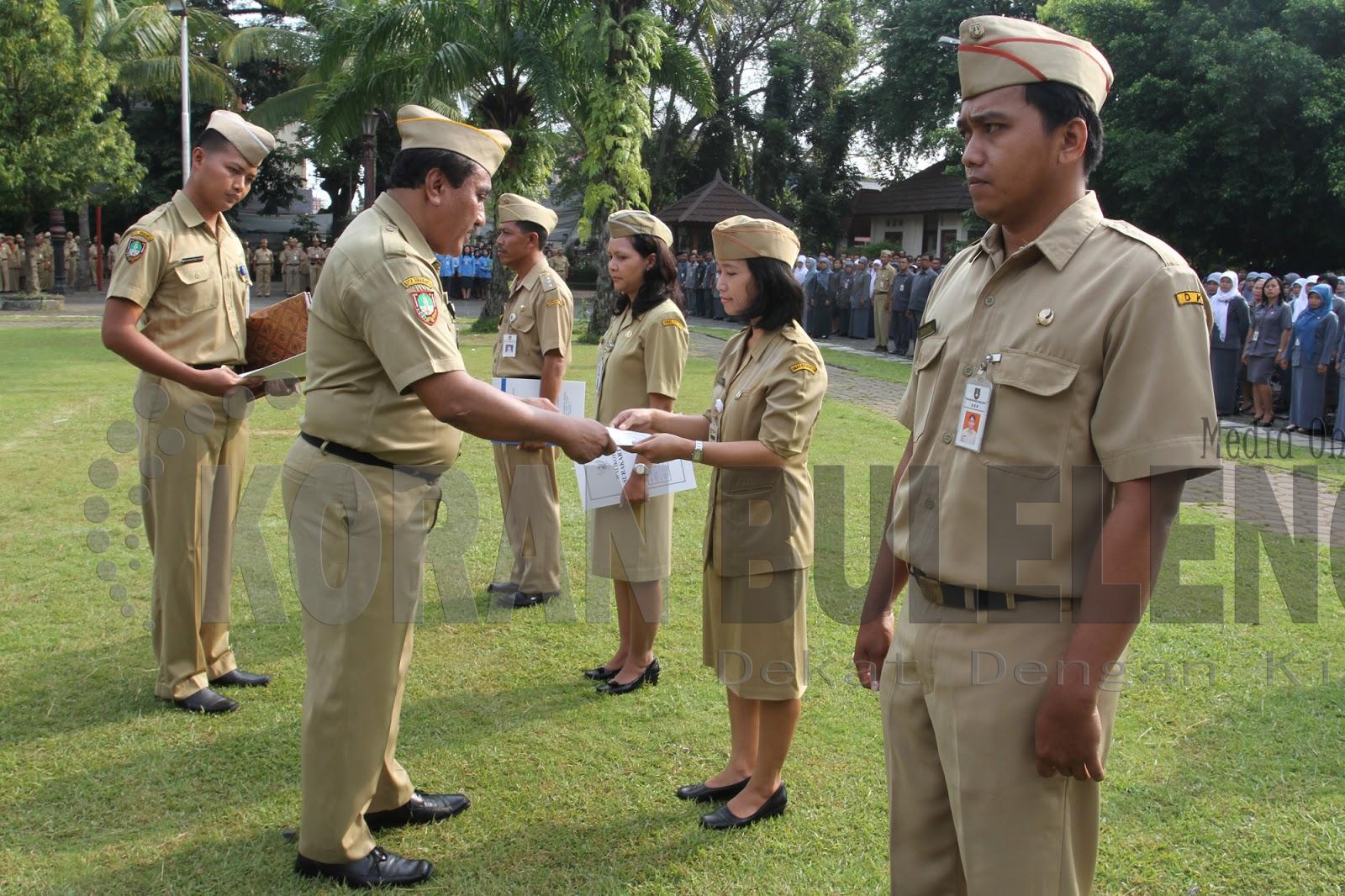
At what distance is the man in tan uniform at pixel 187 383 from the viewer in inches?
169

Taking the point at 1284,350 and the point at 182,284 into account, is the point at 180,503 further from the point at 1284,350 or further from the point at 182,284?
the point at 1284,350

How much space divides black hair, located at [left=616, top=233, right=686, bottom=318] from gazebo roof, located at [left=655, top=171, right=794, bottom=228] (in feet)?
96.1

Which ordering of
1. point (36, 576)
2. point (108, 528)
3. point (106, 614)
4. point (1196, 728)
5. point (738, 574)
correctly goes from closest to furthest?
point (738, 574) → point (1196, 728) → point (106, 614) → point (36, 576) → point (108, 528)

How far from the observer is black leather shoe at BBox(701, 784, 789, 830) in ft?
11.7

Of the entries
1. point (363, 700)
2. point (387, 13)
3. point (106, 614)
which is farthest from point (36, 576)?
point (387, 13)

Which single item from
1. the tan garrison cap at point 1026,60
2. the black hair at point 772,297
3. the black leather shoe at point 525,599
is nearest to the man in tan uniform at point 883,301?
the black leather shoe at point 525,599

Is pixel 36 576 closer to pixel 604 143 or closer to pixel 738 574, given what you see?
pixel 738 574

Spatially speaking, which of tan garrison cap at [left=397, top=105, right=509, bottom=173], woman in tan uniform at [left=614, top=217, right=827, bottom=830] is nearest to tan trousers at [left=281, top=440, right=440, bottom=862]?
woman in tan uniform at [left=614, top=217, right=827, bottom=830]

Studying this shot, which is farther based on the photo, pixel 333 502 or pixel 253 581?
pixel 253 581

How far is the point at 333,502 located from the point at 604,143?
1598 cm

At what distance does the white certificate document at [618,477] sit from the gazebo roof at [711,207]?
29747 mm

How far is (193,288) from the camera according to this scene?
173 inches

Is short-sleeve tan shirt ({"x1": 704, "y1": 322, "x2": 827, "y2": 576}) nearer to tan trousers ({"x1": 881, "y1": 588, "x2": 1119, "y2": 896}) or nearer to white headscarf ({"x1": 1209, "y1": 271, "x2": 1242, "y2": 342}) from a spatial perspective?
tan trousers ({"x1": 881, "y1": 588, "x2": 1119, "y2": 896})

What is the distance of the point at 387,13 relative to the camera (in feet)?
66.0
